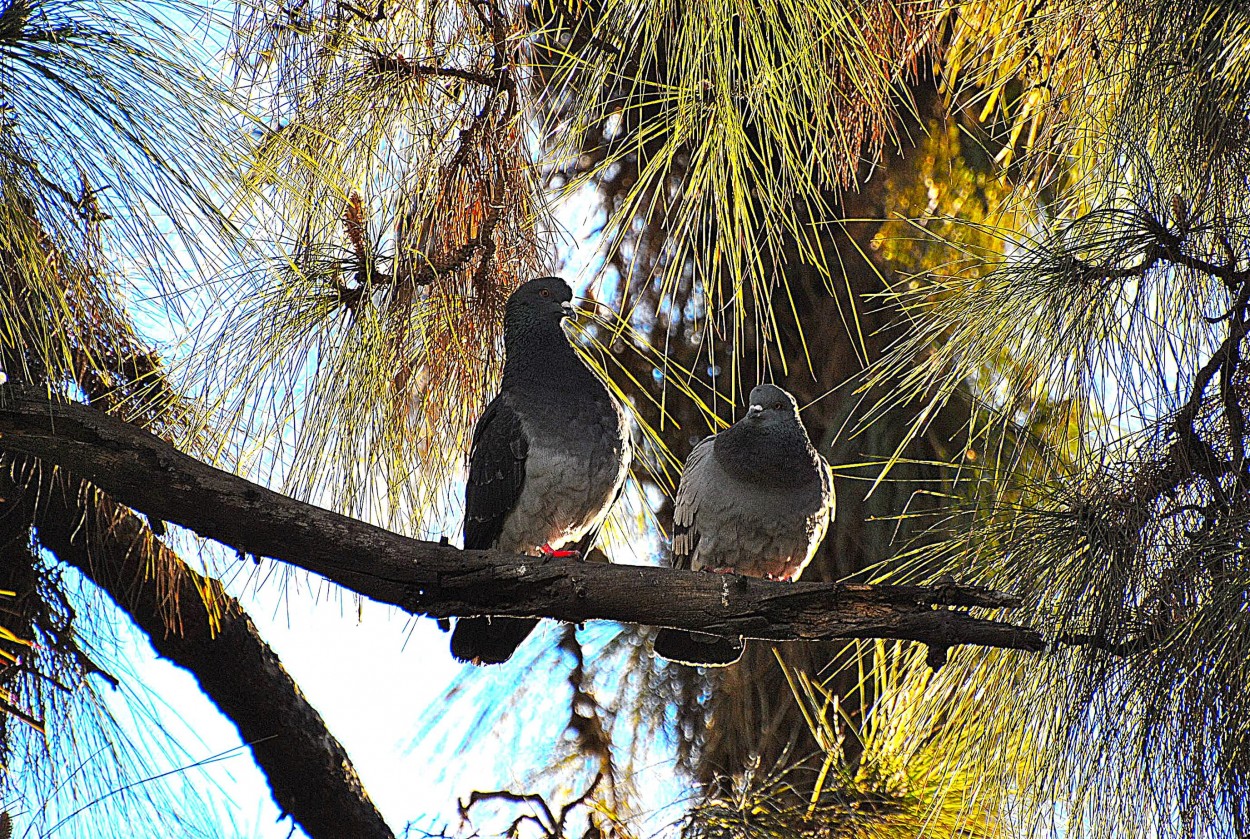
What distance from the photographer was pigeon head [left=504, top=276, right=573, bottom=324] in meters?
2.23

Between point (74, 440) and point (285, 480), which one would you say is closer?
point (74, 440)

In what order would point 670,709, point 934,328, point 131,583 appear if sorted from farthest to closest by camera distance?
point 670,709, point 131,583, point 934,328

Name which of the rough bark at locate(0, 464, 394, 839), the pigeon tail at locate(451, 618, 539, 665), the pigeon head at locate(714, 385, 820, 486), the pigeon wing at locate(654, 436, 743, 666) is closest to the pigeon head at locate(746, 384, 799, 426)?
the pigeon head at locate(714, 385, 820, 486)

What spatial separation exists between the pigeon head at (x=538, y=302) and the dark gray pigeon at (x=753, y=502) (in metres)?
0.39

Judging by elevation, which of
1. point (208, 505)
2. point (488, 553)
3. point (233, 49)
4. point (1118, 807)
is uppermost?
point (233, 49)

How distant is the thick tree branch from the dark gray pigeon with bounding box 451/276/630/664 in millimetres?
422

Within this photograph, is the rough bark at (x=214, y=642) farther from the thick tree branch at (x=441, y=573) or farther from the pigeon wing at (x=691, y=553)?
the pigeon wing at (x=691, y=553)

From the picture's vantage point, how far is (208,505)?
178cm

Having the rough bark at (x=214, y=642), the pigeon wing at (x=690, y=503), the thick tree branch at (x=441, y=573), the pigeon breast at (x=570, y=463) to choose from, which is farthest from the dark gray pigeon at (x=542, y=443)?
the rough bark at (x=214, y=642)

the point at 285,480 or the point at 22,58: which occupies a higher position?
the point at 22,58

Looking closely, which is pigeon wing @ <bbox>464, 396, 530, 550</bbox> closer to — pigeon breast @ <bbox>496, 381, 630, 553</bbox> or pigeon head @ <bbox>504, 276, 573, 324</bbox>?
pigeon breast @ <bbox>496, 381, 630, 553</bbox>

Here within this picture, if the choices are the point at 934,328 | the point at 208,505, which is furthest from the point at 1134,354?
the point at 208,505

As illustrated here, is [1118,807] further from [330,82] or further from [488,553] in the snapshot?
[330,82]

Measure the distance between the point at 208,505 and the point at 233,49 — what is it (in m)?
1.01
